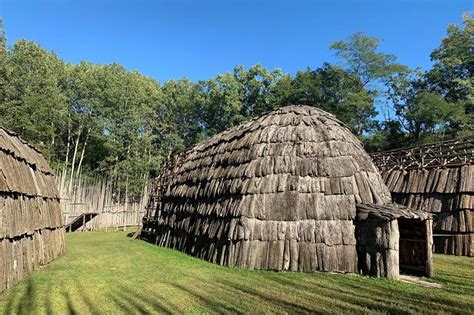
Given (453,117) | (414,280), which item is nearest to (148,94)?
(453,117)

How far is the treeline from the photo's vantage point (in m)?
37.9

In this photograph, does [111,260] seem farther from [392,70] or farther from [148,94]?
[148,94]

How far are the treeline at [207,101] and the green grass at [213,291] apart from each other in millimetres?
28250

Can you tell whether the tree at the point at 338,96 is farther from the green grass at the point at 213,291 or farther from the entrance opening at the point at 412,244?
the green grass at the point at 213,291

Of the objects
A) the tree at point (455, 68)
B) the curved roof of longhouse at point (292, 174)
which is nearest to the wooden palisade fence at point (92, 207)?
the curved roof of longhouse at point (292, 174)

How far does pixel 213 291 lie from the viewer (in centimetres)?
944

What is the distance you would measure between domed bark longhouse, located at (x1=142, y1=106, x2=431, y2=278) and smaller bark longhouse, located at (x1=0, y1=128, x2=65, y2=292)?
5673 mm

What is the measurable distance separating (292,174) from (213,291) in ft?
17.4

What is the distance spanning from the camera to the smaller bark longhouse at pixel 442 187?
54.9ft

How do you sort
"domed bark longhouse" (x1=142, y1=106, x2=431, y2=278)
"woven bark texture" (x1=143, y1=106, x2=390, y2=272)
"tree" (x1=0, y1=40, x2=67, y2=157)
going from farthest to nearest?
"tree" (x1=0, y1=40, x2=67, y2=157) < "woven bark texture" (x1=143, y1=106, x2=390, y2=272) < "domed bark longhouse" (x1=142, y1=106, x2=431, y2=278)

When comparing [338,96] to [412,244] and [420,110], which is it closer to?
[420,110]

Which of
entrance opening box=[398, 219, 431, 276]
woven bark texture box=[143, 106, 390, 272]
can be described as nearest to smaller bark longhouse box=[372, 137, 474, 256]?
entrance opening box=[398, 219, 431, 276]

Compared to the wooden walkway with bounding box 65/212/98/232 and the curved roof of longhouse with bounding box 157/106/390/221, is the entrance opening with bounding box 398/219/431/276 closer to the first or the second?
the curved roof of longhouse with bounding box 157/106/390/221

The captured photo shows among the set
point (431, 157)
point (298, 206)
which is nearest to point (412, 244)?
point (298, 206)
